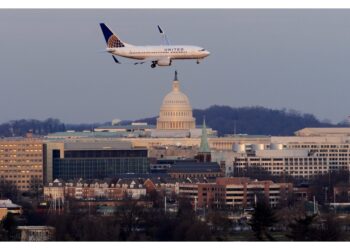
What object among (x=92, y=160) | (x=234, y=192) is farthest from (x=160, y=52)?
(x=92, y=160)

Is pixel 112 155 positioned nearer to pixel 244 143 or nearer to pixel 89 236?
pixel 244 143

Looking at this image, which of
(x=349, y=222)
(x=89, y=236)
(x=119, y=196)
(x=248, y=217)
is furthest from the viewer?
(x=119, y=196)

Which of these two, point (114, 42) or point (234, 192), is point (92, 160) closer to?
point (234, 192)

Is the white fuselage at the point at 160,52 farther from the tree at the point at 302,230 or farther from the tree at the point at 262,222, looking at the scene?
the tree at the point at 302,230

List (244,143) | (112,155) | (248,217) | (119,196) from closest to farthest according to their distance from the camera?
(248,217) → (119,196) → (112,155) → (244,143)

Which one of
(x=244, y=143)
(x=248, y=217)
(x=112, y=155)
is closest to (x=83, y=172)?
(x=112, y=155)

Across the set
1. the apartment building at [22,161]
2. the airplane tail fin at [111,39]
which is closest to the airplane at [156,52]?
the airplane tail fin at [111,39]

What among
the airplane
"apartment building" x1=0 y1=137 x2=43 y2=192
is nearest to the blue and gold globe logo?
the airplane
